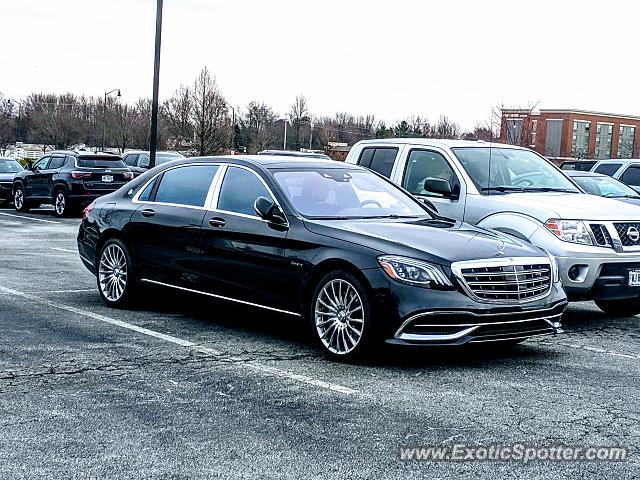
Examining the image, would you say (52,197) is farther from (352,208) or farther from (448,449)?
(448,449)

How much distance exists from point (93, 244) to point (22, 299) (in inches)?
35.6

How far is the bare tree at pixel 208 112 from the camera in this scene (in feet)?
188

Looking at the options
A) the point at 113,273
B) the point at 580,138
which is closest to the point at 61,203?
the point at 113,273

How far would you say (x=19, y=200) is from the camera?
84.3ft

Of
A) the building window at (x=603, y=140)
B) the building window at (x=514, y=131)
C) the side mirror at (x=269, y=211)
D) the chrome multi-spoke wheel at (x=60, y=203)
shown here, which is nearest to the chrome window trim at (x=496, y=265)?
the side mirror at (x=269, y=211)

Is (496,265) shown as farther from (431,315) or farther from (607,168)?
(607,168)

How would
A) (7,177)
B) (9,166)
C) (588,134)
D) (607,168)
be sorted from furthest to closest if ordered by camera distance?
(588,134), (9,166), (7,177), (607,168)

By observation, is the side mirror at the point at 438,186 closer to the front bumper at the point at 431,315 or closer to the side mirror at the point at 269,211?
the side mirror at the point at 269,211

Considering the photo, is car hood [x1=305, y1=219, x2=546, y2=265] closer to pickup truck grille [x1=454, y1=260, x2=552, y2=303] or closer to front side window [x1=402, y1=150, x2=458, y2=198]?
pickup truck grille [x1=454, y1=260, x2=552, y2=303]

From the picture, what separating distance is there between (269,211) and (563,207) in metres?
3.26

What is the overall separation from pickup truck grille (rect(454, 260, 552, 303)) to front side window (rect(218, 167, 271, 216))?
1.98m

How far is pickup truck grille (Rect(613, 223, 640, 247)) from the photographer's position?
9070 millimetres

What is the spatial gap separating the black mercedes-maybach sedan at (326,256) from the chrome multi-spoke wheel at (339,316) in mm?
11

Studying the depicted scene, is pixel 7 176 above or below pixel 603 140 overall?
below
